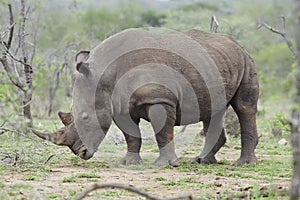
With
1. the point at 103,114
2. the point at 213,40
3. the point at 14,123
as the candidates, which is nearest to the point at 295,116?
the point at 14,123

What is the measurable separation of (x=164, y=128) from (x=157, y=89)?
59 centimetres

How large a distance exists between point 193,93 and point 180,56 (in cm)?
58

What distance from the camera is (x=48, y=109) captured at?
19.9 meters

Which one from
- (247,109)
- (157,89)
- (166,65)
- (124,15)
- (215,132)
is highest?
(124,15)

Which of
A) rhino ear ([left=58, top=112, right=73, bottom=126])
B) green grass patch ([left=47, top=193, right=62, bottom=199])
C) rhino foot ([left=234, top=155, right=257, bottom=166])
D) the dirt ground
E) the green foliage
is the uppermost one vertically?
the green foliage

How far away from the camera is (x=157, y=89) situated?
8.94m

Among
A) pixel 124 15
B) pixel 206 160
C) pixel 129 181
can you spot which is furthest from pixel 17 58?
pixel 124 15

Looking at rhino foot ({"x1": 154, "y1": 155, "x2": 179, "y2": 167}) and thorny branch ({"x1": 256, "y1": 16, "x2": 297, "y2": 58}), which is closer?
thorny branch ({"x1": 256, "y1": 16, "x2": 297, "y2": 58})

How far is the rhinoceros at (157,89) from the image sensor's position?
29.4 ft

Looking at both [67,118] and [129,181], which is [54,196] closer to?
[129,181]

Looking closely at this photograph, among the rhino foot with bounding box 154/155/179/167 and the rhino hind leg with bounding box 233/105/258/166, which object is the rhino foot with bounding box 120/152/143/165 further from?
the rhino hind leg with bounding box 233/105/258/166

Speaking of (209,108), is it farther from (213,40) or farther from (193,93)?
(213,40)

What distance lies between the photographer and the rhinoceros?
8961 millimetres

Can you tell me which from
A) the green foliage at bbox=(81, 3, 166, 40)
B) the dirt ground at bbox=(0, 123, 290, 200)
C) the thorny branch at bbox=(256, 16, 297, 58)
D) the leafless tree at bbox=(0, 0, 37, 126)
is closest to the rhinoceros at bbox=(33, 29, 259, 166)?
the dirt ground at bbox=(0, 123, 290, 200)
